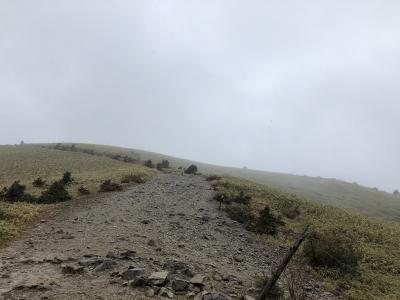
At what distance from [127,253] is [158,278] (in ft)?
9.71

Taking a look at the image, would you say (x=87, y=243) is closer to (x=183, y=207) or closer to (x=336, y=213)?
(x=183, y=207)

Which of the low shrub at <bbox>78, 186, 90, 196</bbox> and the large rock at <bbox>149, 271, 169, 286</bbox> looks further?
the low shrub at <bbox>78, 186, 90, 196</bbox>

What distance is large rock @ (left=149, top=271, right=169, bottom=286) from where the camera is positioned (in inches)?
428

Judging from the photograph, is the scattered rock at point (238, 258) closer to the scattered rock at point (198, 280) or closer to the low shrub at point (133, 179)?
the scattered rock at point (198, 280)

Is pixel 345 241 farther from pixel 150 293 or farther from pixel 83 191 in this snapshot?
pixel 83 191

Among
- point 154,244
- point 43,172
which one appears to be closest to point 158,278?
point 154,244

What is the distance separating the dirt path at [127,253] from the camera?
34.2 feet

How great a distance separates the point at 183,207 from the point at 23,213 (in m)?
10.8

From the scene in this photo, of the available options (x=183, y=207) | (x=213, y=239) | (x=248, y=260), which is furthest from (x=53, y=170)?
(x=248, y=260)

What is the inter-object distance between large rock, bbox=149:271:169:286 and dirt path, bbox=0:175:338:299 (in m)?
0.06

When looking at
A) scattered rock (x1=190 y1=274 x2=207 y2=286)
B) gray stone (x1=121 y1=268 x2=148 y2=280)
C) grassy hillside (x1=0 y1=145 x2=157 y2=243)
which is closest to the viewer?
gray stone (x1=121 y1=268 x2=148 y2=280)

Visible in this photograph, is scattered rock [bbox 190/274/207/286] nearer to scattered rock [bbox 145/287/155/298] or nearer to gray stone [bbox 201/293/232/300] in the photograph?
gray stone [bbox 201/293/232/300]

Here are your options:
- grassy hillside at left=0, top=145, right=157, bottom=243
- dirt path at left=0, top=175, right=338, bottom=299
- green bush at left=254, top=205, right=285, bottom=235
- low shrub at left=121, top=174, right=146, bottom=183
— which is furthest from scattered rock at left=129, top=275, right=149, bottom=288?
low shrub at left=121, top=174, right=146, bottom=183

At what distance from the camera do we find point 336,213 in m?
32.8
